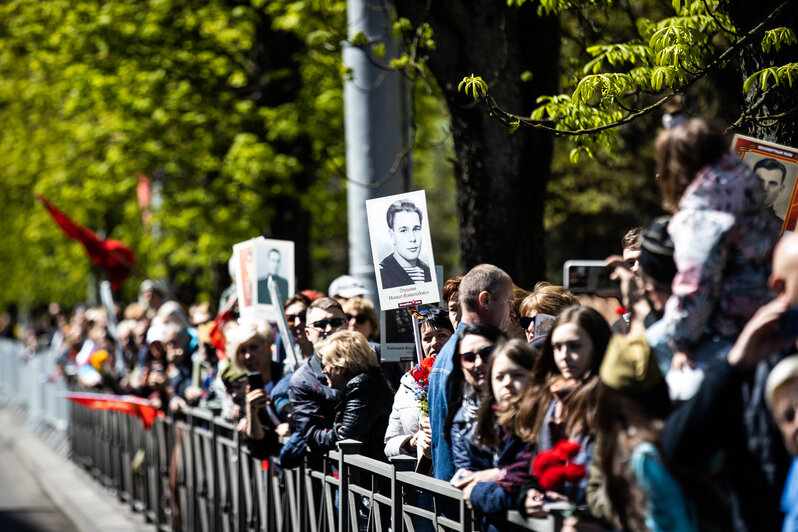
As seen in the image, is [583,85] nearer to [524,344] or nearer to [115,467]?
[524,344]

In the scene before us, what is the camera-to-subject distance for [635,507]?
10.7 ft

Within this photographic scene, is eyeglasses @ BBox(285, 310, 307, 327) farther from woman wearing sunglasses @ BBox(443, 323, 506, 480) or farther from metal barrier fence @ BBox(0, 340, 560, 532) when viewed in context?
woman wearing sunglasses @ BBox(443, 323, 506, 480)

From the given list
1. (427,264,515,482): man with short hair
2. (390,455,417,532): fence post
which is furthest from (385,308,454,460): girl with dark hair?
(427,264,515,482): man with short hair

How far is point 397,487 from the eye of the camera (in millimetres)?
4949

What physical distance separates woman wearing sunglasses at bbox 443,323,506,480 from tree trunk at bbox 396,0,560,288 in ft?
12.9

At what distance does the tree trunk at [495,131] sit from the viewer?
8.36 m

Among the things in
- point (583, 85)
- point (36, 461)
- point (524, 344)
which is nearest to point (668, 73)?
point (583, 85)

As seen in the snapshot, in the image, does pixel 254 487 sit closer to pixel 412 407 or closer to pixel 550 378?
pixel 412 407

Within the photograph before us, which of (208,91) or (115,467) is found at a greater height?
(208,91)

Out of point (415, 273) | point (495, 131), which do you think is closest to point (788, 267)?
point (415, 273)

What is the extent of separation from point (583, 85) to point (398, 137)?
10.3ft

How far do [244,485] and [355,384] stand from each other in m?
2.11

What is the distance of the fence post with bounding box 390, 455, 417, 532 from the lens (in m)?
4.92

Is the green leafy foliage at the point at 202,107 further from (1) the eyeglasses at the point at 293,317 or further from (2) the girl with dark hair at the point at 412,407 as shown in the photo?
(2) the girl with dark hair at the point at 412,407
